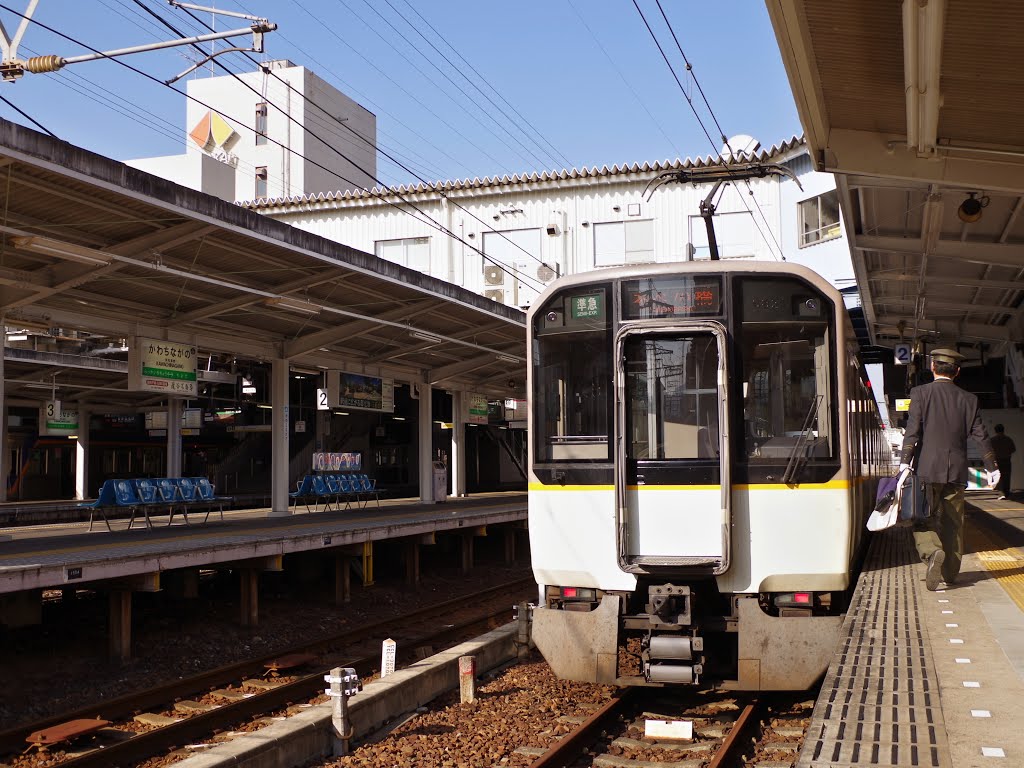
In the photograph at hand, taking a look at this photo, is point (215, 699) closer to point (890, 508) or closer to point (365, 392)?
point (890, 508)

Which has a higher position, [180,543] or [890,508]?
[890,508]

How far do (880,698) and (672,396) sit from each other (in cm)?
278

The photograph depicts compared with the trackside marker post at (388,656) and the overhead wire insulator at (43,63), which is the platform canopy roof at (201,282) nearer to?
the overhead wire insulator at (43,63)

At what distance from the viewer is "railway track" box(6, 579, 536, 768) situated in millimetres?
6773

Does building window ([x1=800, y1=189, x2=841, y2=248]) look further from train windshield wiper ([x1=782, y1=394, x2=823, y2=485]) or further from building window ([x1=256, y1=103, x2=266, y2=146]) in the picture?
building window ([x1=256, y1=103, x2=266, y2=146])

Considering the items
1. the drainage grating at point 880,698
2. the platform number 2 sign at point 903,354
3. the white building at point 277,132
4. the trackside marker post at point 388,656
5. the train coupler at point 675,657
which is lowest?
the trackside marker post at point 388,656

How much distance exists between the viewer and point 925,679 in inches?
173

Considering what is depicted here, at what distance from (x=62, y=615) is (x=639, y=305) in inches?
330

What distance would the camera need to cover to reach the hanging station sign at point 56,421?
83.5ft

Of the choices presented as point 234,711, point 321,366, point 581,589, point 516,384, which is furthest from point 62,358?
point 581,589

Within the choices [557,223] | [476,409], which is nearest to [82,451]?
[476,409]

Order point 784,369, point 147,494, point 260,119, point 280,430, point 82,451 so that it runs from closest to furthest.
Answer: point 784,369 → point 147,494 → point 280,430 → point 82,451 → point 260,119

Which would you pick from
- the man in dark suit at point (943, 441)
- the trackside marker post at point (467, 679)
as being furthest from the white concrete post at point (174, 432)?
the man in dark suit at point (943, 441)

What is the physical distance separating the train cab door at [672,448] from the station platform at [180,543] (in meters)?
5.04
